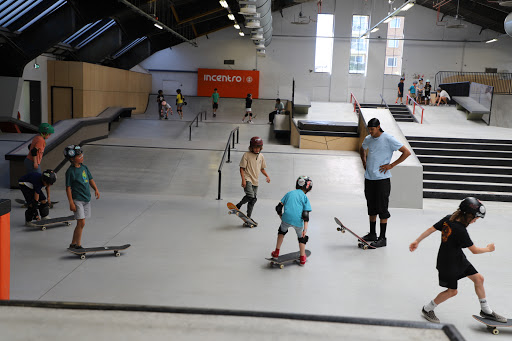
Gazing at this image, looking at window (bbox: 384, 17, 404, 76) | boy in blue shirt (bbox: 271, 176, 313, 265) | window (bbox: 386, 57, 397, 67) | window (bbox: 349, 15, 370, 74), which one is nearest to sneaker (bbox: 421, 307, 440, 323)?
boy in blue shirt (bbox: 271, 176, 313, 265)

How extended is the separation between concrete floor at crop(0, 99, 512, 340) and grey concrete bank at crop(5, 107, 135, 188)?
0.58 metres

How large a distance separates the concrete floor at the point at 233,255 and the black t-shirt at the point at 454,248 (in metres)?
0.58

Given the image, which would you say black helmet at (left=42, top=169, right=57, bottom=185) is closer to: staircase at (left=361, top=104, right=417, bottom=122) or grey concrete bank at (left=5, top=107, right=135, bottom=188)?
grey concrete bank at (left=5, top=107, right=135, bottom=188)

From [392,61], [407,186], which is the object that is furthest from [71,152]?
[392,61]

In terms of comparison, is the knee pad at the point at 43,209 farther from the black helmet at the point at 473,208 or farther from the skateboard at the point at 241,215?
the black helmet at the point at 473,208

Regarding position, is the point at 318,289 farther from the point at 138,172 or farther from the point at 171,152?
the point at 171,152

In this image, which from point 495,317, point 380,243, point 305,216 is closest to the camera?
point 495,317

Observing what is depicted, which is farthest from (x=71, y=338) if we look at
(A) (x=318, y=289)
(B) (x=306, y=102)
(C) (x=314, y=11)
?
(C) (x=314, y=11)

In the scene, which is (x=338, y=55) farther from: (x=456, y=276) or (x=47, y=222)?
(x=456, y=276)

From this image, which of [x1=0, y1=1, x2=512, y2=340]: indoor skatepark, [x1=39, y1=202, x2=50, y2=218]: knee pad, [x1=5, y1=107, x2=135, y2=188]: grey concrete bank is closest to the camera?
[x1=0, y1=1, x2=512, y2=340]: indoor skatepark

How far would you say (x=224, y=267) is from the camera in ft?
19.6

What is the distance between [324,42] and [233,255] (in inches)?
1064

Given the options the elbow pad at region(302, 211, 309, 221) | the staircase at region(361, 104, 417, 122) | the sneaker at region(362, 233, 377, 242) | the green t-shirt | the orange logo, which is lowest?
the sneaker at region(362, 233, 377, 242)

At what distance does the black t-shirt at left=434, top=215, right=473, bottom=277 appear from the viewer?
4.36 m
